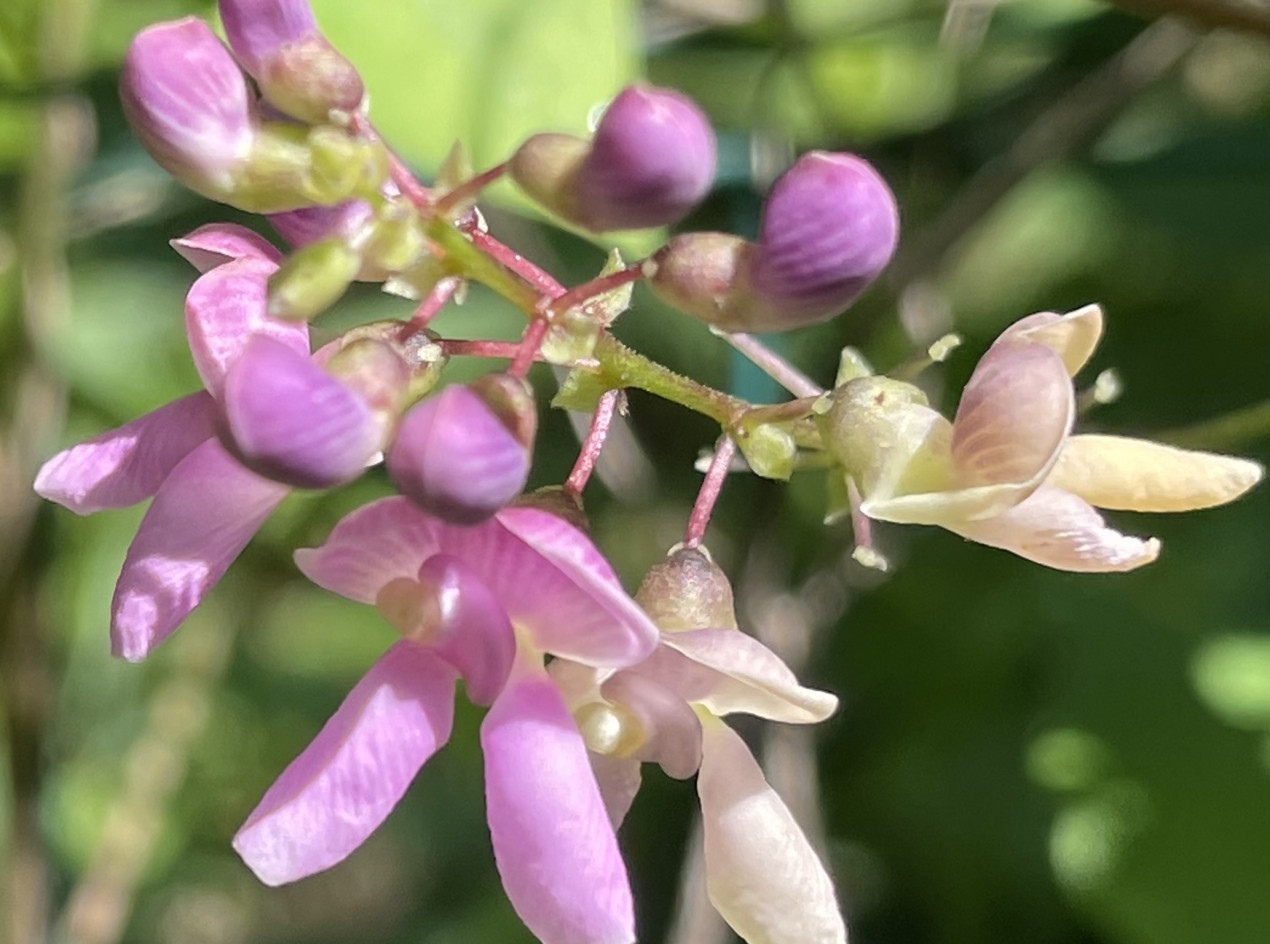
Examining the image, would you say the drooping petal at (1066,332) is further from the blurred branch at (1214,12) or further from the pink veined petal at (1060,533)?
the blurred branch at (1214,12)

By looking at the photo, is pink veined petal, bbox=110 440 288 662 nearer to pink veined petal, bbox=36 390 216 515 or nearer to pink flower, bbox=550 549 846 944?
pink veined petal, bbox=36 390 216 515

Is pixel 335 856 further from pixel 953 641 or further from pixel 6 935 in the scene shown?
pixel 6 935

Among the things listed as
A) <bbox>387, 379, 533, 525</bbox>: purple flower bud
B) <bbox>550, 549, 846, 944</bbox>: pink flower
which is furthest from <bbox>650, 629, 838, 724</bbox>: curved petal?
<bbox>387, 379, 533, 525</bbox>: purple flower bud

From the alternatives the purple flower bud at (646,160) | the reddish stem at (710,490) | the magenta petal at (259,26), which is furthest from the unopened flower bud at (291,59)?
the reddish stem at (710,490)

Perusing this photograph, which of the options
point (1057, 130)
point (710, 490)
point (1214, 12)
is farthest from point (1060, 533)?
point (1057, 130)

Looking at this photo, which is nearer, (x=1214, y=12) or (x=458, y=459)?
(x=458, y=459)

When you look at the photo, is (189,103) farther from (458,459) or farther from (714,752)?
(714,752)
